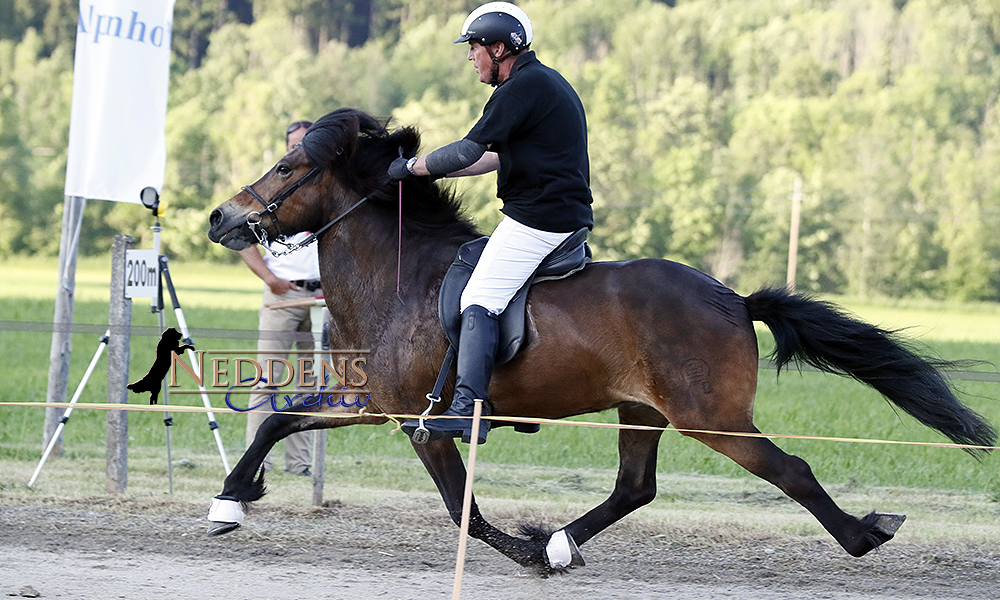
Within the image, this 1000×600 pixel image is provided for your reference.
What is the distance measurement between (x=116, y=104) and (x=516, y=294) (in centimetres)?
436

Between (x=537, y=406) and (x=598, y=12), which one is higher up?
(x=598, y=12)

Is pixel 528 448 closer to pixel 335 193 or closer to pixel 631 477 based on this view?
pixel 631 477

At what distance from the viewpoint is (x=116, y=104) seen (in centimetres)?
798

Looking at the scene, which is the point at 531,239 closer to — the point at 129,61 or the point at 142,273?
the point at 142,273

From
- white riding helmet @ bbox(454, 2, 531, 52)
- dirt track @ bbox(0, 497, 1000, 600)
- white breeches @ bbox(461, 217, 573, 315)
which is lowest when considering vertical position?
dirt track @ bbox(0, 497, 1000, 600)

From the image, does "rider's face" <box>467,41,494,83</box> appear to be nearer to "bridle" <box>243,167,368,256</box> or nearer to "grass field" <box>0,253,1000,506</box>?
→ "bridle" <box>243,167,368,256</box>

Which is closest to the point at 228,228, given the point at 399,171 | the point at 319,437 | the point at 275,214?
the point at 275,214

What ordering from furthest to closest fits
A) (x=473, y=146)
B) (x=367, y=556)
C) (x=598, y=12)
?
(x=598, y=12)
(x=367, y=556)
(x=473, y=146)

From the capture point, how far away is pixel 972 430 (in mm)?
4867

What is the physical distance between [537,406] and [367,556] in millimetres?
1424

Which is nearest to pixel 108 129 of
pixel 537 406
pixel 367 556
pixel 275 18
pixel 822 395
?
pixel 367 556

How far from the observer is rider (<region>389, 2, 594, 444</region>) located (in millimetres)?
4797

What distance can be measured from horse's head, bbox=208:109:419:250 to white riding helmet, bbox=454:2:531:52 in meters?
0.76

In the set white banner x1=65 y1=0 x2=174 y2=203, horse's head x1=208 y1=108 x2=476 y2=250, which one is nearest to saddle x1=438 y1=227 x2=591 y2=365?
horse's head x1=208 y1=108 x2=476 y2=250
